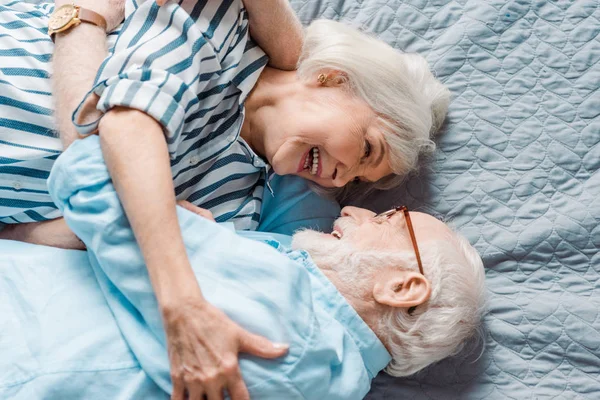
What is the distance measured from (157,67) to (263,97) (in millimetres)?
333

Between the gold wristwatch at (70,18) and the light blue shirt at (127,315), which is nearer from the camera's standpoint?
the light blue shirt at (127,315)

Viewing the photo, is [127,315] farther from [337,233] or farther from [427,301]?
[427,301]

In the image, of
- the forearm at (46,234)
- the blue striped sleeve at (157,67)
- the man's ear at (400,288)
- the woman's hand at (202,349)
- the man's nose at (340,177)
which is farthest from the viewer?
the man's nose at (340,177)

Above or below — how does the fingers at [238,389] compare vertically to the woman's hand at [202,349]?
below

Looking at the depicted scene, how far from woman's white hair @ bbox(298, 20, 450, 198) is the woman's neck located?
0.16 feet

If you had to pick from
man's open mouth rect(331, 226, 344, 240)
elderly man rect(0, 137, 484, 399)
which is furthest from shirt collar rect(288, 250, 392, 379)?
man's open mouth rect(331, 226, 344, 240)

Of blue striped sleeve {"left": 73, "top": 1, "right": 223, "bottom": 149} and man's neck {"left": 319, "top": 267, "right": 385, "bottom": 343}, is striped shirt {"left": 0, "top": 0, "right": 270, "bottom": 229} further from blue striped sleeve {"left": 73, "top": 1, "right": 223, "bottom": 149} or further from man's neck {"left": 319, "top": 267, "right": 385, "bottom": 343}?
man's neck {"left": 319, "top": 267, "right": 385, "bottom": 343}

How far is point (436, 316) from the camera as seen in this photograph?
53.6 inches

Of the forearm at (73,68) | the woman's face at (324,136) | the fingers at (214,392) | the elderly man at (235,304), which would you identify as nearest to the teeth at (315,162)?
the woman's face at (324,136)

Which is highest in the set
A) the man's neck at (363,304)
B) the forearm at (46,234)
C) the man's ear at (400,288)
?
the man's ear at (400,288)

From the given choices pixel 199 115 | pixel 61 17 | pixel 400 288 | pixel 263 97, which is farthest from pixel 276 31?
pixel 400 288

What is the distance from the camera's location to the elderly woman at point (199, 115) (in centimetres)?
118

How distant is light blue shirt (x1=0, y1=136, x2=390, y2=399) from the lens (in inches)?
47.1

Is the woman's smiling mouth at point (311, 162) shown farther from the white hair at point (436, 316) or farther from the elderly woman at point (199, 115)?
the white hair at point (436, 316)
